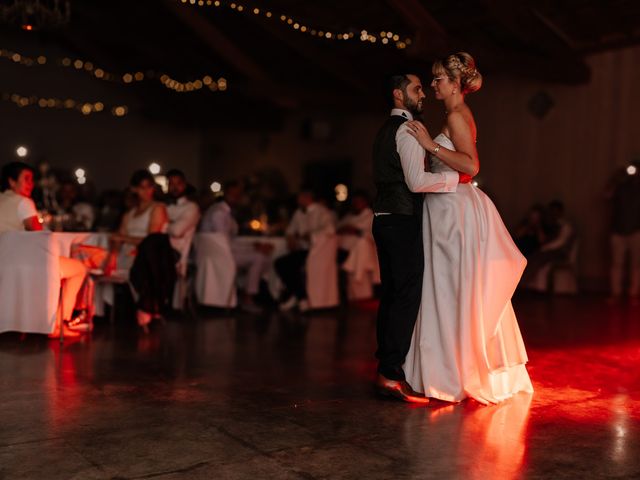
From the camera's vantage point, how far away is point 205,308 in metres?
7.41

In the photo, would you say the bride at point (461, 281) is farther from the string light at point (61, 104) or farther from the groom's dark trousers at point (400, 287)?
the string light at point (61, 104)

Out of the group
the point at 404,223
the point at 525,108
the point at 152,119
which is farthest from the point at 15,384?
the point at 152,119

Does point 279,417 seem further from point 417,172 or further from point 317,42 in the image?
point 317,42

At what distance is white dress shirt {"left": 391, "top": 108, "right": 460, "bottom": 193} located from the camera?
3.44m

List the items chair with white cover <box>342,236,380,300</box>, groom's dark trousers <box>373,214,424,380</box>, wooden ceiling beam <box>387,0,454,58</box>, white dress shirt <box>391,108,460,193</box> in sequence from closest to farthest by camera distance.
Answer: white dress shirt <box>391,108,460,193</box>, groom's dark trousers <box>373,214,424,380</box>, chair with white cover <box>342,236,380,300</box>, wooden ceiling beam <box>387,0,454,58</box>

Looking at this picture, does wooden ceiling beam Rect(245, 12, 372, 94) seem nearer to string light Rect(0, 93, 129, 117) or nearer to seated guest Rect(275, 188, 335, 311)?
seated guest Rect(275, 188, 335, 311)

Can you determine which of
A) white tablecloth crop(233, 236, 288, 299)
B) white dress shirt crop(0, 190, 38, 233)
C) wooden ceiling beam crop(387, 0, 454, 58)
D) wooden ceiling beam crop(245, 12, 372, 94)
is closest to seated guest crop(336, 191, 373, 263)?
white tablecloth crop(233, 236, 288, 299)

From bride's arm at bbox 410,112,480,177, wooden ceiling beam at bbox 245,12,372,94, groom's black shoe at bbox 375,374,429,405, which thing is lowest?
groom's black shoe at bbox 375,374,429,405

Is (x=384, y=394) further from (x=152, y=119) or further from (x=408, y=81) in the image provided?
(x=152, y=119)

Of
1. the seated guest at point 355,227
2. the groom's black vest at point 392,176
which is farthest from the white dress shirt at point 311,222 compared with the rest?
the groom's black vest at point 392,176

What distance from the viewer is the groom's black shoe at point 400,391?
137 inches

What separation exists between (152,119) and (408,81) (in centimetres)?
1215

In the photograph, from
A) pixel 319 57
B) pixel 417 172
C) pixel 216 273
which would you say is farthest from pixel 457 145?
pixel 319 57

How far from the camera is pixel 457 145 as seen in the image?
354 centimetres
